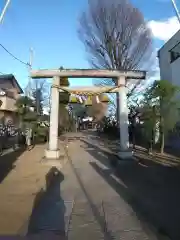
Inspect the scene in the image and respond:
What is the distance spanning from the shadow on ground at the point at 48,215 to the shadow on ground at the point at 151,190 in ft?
5.35

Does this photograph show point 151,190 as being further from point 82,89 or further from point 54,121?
point 82,89

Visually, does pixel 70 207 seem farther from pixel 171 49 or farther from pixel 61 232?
pixel 171 49

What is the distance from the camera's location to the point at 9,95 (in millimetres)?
40531

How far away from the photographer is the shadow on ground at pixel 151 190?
Answer: 6375 mm

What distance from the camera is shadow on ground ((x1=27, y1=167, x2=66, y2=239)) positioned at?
566 cm

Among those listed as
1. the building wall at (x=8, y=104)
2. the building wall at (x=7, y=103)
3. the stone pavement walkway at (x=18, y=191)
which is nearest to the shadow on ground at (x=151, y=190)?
the stone pavement walkway at (x=18, y=191)

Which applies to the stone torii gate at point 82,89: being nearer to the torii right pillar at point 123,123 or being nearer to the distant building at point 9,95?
the torii right pillar at point 123,123

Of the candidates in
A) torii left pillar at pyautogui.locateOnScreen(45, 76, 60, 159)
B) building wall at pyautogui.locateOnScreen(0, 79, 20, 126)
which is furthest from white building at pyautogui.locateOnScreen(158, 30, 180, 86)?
building wall at pyautogui.locateOnScreen(0, 79, 20, 126)

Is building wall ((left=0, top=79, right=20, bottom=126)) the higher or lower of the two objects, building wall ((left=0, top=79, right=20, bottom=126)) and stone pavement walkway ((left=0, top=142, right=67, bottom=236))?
the higher

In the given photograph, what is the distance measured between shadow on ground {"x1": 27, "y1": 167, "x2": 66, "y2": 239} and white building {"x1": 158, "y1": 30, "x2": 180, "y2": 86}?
1950cm

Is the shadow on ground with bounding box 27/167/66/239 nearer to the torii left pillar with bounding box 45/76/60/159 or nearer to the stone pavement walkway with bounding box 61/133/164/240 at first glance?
the stone pavement walkway with bounding box 61/133/164/240

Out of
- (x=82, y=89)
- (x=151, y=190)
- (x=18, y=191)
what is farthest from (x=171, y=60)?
(x=18, y=191)

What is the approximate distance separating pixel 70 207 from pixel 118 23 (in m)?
25.0

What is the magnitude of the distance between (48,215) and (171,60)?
79.2ft
